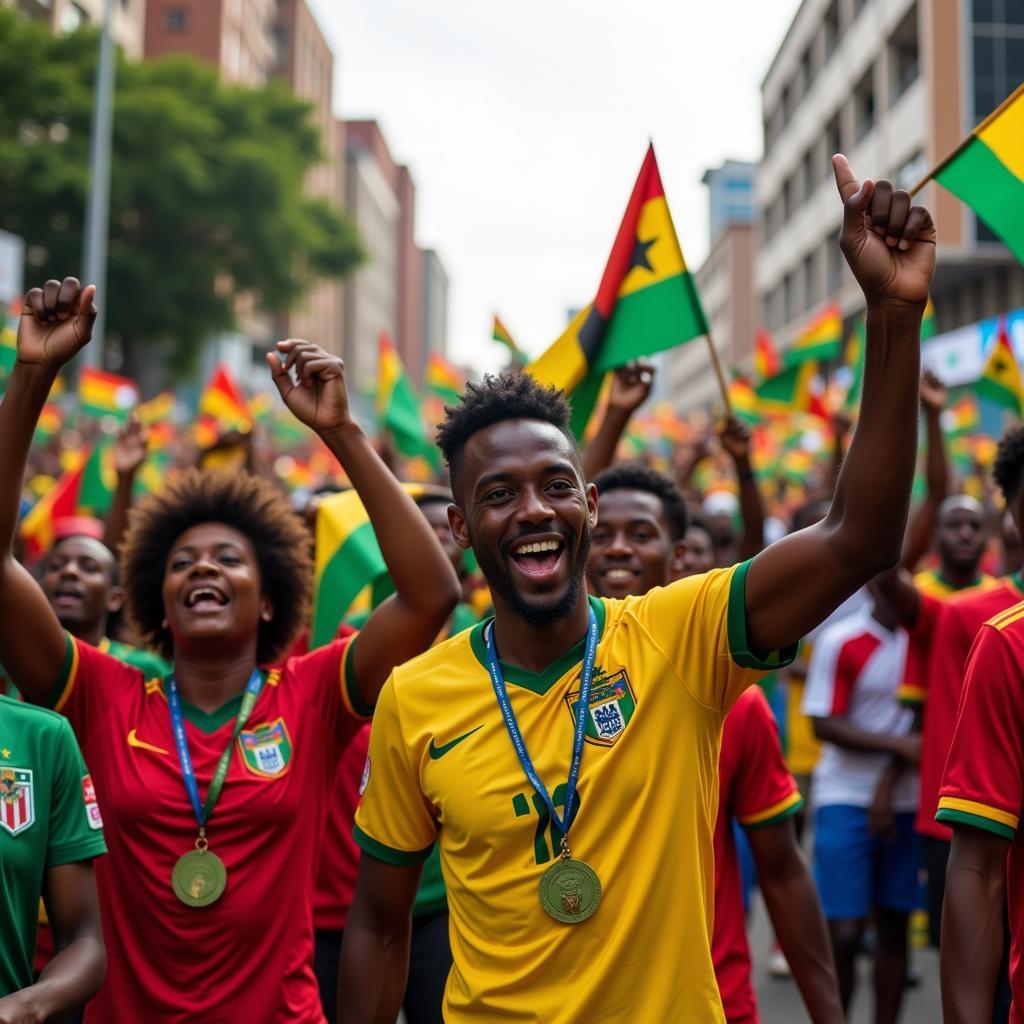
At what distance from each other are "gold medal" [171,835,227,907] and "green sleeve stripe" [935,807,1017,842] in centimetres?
158

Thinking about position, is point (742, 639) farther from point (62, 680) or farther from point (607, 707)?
point (62, 680)

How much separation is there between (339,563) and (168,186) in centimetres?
3769

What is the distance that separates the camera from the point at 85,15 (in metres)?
42.8

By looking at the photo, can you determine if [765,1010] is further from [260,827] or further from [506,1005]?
[506,1005]

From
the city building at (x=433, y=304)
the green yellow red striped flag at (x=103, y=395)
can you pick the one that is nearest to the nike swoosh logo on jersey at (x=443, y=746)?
the green yellow red striped flag at (x=103, y=395)

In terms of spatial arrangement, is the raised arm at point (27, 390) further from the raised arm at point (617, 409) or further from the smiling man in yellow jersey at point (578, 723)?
the raised arm at point (617, 409)

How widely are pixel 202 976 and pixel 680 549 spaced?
1.96 m

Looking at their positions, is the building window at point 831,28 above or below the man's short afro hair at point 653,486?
above

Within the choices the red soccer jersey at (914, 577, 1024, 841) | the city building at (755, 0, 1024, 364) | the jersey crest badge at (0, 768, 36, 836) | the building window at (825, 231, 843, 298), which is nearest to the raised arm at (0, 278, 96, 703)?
the jersey crest badge at (0, 768, 36, 836)

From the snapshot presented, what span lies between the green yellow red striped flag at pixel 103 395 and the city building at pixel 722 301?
1717 inches

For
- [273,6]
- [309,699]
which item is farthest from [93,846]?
[273,6]

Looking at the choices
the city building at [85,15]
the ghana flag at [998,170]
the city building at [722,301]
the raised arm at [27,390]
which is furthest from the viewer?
the city building at [722,301]

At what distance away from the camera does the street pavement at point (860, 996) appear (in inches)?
227

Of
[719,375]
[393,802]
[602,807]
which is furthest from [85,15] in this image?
[602,807]
